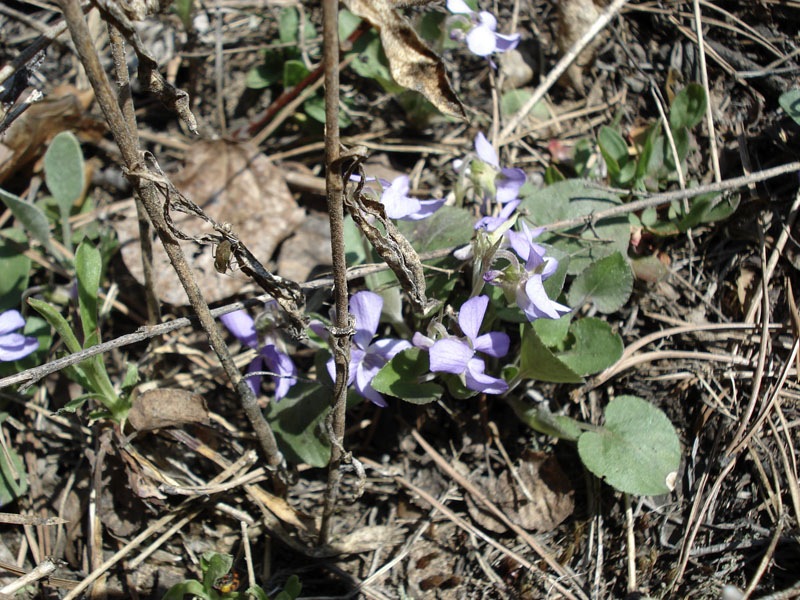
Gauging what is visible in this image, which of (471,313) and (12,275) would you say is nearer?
(471,313)

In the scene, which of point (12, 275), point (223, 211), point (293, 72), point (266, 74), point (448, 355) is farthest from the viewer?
point (266, 74)

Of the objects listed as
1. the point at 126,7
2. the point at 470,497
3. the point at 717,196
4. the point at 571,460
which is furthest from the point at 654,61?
the point at 126,7

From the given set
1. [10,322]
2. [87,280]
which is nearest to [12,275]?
[10,322]

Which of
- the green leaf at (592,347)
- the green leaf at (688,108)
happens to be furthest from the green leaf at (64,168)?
the green leaf at (688,108)

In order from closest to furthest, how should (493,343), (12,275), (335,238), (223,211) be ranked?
(335,238) < (493,343) < (12,275) < (223,211)

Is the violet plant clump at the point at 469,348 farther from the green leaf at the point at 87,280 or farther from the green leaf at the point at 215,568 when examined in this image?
the green leaf at the point at 87,280

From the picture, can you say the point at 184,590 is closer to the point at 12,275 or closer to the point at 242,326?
the point at 242,326
